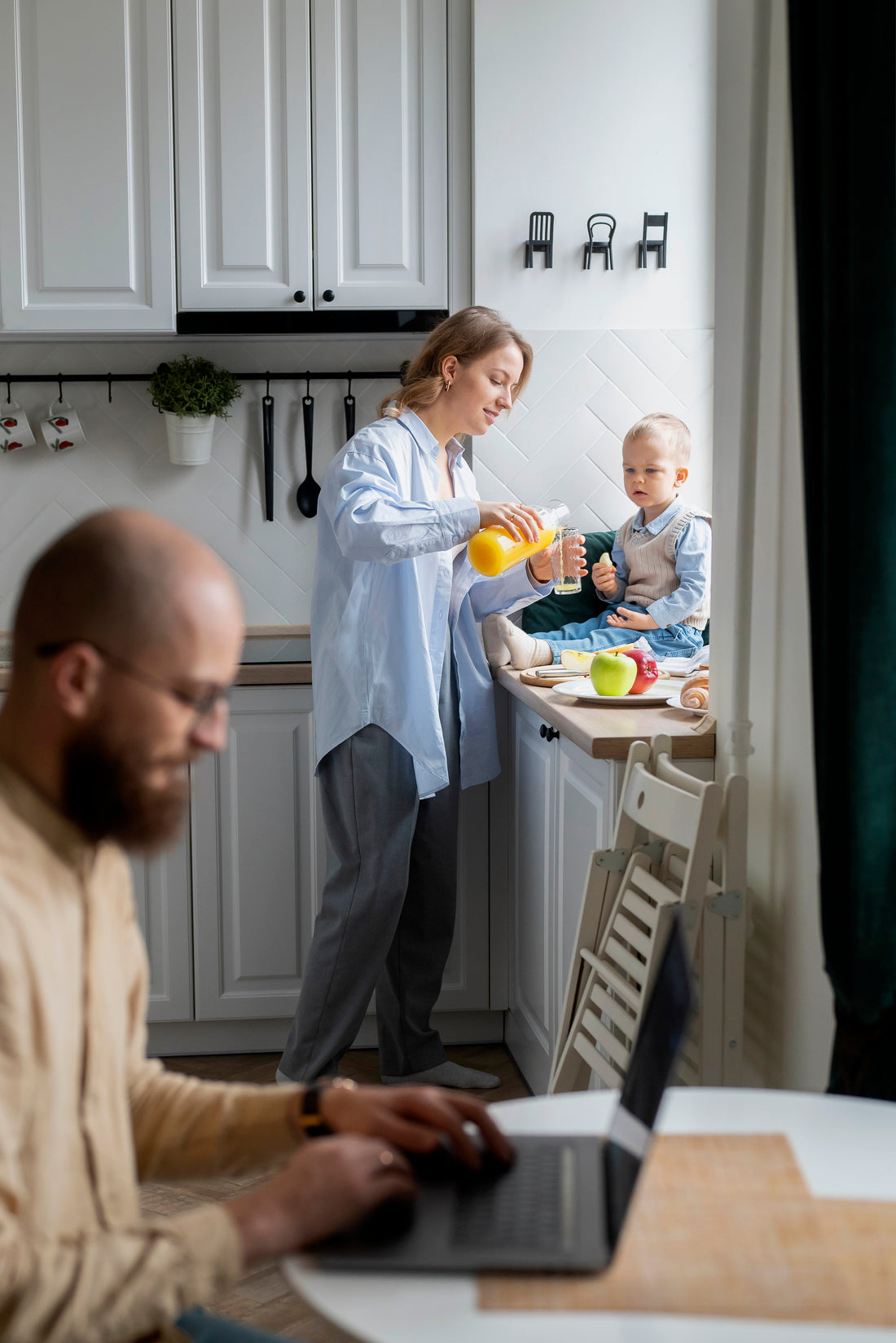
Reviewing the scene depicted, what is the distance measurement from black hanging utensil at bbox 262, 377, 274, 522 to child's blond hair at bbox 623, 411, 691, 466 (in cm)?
97

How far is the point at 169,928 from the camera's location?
9.27 feet

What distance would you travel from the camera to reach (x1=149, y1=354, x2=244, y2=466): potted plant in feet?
10.4

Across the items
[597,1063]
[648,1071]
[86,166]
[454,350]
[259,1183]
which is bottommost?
[259,1183]

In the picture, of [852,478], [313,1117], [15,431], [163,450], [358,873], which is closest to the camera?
[313,1117]

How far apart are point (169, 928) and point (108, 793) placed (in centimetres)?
210

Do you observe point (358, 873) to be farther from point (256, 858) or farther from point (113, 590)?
point (113, 590)

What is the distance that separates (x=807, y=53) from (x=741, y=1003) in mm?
1212

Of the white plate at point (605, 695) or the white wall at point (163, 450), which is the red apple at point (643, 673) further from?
the white wall at point (163, 450)

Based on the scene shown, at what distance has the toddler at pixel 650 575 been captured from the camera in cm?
275

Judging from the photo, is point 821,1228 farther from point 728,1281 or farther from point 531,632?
point 531,632

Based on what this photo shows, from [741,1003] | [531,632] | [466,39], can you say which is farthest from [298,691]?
[466,39]

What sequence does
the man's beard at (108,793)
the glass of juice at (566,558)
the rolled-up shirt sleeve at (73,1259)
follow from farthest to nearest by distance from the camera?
1. the glass of juice at (566,558)
2. the man's beard at (108,793)
3. the rolled-up shirt sleeve at (73,1259)

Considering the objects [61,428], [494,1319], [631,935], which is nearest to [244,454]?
[61,428]

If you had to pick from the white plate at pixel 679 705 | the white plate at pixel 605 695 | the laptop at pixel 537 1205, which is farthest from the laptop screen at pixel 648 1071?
the white plate at pixel 605 695
